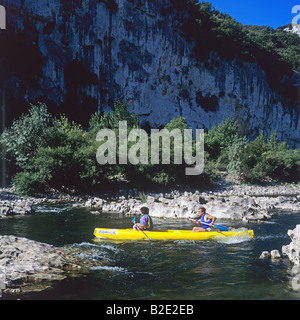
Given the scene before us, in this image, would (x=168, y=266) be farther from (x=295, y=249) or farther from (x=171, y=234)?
(x=295, y=249)

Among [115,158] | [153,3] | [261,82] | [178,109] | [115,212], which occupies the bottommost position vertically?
[115,212]

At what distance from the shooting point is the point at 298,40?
7594cm

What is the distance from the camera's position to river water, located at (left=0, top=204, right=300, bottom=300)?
619 centimetres

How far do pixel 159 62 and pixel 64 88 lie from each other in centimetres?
1548

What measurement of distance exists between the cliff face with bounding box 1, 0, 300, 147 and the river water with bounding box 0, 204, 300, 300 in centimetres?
2945

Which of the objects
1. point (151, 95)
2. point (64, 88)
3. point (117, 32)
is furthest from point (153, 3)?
point (64, 88)

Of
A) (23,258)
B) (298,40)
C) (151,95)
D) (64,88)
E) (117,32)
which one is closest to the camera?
(23,258)

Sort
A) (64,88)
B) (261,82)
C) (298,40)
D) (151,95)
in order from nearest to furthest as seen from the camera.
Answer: (64,88)
(151,95)
(261,82)
(298,40)

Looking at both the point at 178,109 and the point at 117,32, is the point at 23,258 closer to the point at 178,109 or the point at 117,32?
the point at 117,32

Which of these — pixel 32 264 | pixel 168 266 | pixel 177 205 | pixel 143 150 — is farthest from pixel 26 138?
pixel 168 266

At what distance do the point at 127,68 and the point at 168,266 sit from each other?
40.6 m

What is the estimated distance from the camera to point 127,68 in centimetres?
4547

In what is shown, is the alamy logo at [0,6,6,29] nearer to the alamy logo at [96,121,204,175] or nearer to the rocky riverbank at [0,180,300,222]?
the alamy logo at [96,121,204,175]

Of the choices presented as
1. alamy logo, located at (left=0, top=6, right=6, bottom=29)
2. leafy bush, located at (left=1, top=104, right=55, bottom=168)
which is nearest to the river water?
leafy bush, located at (left=1, top=104, right=55, bottom=168)
